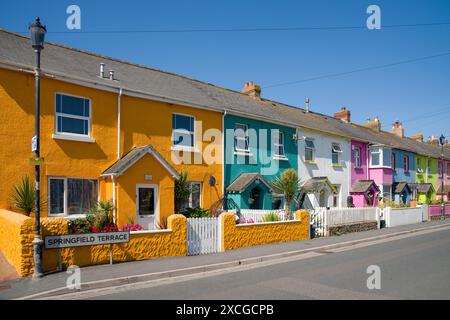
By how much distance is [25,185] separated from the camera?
39.0 feet

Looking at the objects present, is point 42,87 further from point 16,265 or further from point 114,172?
point 16,265

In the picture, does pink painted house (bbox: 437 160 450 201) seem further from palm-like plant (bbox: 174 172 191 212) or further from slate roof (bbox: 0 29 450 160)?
palm-like plant (bbox: 174 172 191 212)

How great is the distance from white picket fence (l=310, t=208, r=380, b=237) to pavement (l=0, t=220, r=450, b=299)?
285 cm

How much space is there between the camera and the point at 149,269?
1009cm

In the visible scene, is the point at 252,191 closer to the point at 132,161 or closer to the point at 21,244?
the point at 132,161

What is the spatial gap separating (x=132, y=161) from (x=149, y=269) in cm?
506

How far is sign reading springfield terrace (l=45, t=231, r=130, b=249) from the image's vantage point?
31.8 ft

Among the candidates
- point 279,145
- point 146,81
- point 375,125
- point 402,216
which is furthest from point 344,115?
point 146,81

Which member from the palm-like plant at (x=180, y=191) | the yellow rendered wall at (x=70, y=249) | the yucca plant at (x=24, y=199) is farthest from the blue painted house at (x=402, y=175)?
the yucca plant at (x=24, y=199)

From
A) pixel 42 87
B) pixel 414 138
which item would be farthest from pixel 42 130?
pixel 414 138

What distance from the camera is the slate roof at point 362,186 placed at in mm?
27722

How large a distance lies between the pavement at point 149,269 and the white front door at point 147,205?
10.5ft

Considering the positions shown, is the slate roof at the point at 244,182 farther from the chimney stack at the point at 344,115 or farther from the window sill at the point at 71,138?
the chimney stack at the point at 344,115

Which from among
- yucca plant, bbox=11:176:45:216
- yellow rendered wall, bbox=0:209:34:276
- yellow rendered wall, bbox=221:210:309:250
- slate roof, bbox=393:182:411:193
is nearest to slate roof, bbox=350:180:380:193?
slate roof, bbox=393:182:411:193
